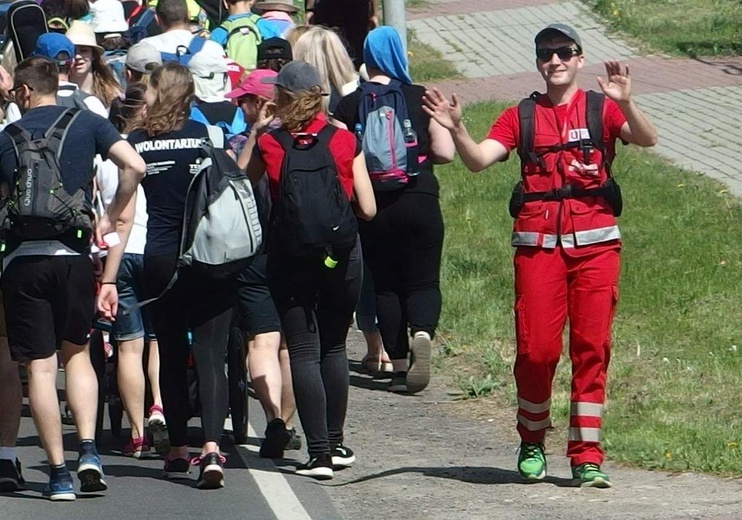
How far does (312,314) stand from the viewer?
7.92m

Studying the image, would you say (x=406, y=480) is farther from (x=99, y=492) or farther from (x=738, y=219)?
(x=738, y=219)

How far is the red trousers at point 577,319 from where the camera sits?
24.5ft

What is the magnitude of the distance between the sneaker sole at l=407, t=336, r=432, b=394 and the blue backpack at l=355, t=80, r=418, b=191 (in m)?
0.92

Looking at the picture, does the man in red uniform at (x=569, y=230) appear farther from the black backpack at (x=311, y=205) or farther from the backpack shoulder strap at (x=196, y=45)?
the backpack shoulder strap at (x=196, y=45)

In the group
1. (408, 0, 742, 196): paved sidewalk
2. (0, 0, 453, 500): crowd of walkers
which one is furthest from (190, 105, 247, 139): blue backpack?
(408, 0, 742, 196): paved sidewalk

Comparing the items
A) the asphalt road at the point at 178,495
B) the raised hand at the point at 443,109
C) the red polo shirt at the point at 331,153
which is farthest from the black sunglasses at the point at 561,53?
the asphalt road at the point at 178,495

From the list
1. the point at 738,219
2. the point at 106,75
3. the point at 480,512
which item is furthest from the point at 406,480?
the point at 738,219

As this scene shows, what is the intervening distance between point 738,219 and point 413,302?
4.70 metres

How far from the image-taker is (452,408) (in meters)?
9.66

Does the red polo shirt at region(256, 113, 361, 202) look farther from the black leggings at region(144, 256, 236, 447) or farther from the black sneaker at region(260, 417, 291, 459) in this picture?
the black sneaker at region(260, 417, 291, 459)

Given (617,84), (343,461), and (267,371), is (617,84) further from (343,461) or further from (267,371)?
(267,371)

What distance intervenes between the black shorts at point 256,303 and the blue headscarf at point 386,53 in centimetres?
148

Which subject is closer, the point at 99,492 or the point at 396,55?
the point at 99,492

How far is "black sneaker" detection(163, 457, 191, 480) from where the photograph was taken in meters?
8.01
